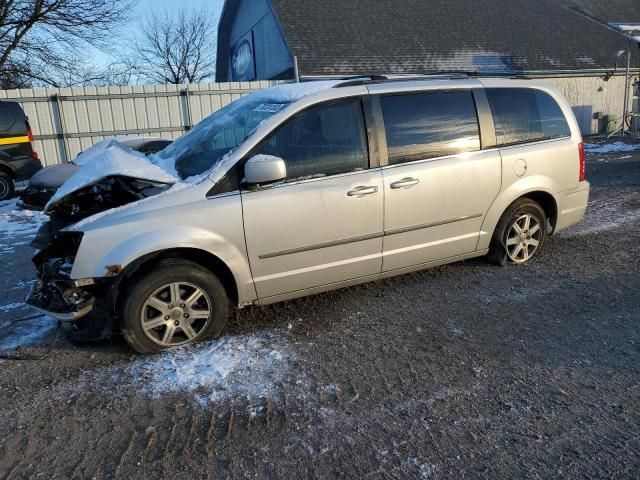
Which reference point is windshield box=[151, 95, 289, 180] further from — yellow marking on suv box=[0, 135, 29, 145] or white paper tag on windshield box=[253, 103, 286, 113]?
yellow marking on suv box=[0, 135, 29, 145]

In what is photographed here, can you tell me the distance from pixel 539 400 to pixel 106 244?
9.62ft

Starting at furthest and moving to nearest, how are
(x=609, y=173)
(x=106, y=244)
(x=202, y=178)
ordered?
(x=609, y=173), (x=202, y=178), (x=106, y=244)

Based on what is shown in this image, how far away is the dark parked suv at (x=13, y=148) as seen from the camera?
1065 cm

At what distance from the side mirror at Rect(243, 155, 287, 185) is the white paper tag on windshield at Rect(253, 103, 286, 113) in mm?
578

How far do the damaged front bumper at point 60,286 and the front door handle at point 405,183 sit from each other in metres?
2.42

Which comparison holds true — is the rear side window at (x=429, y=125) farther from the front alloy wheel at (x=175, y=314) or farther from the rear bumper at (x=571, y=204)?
the front alloy wheel at (x=175, y=314)

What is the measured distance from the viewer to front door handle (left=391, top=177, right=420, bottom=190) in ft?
13.8

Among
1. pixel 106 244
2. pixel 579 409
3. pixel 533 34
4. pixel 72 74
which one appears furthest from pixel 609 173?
pixel 72 74

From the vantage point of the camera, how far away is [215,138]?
4395mm

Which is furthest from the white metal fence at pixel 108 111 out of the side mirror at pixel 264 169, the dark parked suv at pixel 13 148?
the side mirror at pixel 264 169

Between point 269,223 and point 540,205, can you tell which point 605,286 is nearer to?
point 540,205

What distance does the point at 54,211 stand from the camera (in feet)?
13.0

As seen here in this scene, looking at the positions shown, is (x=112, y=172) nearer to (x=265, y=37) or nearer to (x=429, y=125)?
(x=429, y=125)

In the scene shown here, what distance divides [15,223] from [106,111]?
539 centimetres
